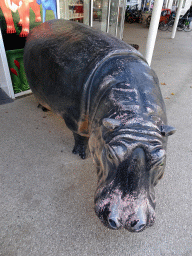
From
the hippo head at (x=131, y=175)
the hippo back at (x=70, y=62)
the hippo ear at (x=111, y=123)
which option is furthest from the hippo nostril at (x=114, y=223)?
the hippo back at (x=70, y=62)

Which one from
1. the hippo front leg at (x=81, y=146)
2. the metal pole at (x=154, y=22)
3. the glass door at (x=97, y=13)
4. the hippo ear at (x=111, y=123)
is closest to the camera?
the hippo ear at (x=111, y=123)

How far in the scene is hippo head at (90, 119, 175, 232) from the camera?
4.04ft

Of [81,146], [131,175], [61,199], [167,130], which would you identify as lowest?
[61,199]

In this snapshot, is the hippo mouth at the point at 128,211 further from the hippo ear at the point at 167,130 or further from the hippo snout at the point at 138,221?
the hippo ear at the point at 167,130

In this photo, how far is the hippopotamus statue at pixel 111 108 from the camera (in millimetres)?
1253

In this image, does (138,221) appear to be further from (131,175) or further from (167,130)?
(167,130)

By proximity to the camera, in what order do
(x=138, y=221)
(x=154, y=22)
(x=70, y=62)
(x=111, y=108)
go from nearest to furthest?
(x=138, y=221) → (x=111, y=108) → (x=70, y=62) → (x=154, y=22)

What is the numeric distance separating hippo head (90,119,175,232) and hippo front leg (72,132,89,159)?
4.01 feet

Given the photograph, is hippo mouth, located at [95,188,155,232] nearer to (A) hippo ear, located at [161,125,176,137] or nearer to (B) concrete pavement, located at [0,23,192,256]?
(A) hippo ear, located at [161,125,176,137]

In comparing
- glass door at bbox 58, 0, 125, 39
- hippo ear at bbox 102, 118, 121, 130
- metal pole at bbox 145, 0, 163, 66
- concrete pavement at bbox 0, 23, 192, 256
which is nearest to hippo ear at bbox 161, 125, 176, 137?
hippo ear at bbox 102, 118, 121, 130

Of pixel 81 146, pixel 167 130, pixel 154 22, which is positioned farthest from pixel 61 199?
pixel 154 22

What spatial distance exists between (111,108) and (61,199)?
1.25 m

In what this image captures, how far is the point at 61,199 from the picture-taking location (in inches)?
83.7

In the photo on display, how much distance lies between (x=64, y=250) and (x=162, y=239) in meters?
0.93
